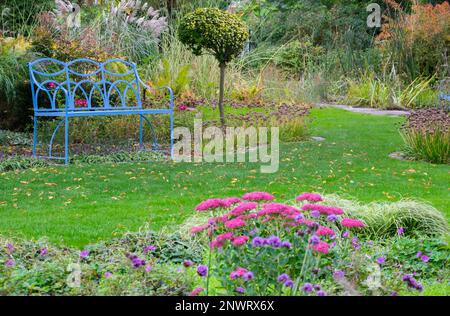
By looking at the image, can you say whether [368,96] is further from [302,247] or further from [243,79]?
[302,247]

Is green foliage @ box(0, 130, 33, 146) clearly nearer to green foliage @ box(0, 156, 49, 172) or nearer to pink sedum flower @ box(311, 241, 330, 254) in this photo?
green foliage @ box(0, 156, 49, 172)

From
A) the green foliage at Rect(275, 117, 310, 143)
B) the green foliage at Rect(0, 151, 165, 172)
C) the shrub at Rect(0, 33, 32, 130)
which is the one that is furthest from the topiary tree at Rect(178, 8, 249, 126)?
the shrub at Rect(0, 33, 32, 130)

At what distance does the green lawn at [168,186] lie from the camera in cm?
498

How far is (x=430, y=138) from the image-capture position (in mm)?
7867

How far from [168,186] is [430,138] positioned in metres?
3.21

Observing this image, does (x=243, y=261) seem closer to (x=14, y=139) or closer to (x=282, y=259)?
(x=282, y=259)

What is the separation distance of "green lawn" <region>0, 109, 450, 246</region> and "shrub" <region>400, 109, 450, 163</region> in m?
0.32

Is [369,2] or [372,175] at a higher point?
[369,2]

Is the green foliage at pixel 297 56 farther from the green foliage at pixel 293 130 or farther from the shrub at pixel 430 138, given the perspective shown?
the shrub at pixel 430 138

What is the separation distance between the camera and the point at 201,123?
981 cm

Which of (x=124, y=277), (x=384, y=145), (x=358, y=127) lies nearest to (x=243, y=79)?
(x=358, y=127)

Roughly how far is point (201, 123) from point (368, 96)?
534 cm

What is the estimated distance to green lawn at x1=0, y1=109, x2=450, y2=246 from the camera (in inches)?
196

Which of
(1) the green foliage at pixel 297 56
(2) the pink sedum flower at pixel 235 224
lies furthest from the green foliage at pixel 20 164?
(1) the green foliage at pixel 297 56
